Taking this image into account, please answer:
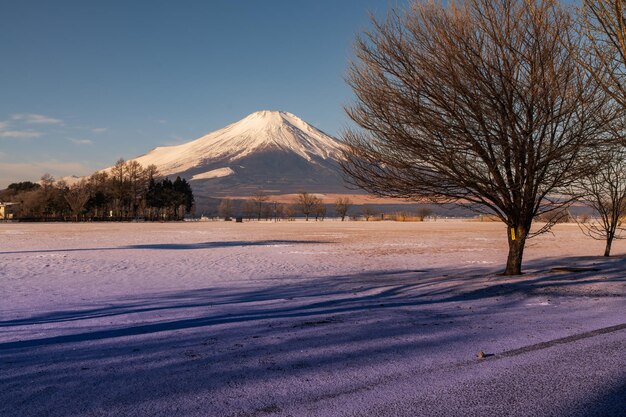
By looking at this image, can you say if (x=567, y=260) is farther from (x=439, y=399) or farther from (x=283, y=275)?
(x=439, y=399)

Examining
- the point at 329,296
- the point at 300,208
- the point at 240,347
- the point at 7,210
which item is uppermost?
Result: the point at 300,208

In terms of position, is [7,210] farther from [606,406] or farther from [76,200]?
[606,406]

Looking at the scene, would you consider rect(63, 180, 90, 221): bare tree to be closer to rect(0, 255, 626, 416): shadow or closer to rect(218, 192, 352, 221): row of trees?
rect(218, 192, 352, 221): row of trees

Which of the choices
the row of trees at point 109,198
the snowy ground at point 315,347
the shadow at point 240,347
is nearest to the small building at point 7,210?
the row of trees at point 109,198

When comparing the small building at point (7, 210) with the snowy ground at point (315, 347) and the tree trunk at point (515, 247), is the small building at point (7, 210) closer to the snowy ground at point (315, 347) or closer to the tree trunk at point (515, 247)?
the snowy ground at point (315, 347)

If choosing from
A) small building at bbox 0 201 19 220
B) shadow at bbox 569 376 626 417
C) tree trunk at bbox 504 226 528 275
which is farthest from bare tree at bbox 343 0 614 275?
small building at bbox 0 201 19 220

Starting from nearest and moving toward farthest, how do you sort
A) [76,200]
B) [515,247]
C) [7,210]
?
[515,247]
[76,200]
[7,210]

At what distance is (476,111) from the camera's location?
11578mm

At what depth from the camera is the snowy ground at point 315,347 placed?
412 centimetres

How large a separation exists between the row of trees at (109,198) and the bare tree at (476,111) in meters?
83.1

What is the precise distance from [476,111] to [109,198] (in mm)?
96520

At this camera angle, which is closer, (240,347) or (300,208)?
(240,347)

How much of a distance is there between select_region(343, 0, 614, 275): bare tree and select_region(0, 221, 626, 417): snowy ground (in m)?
2.63

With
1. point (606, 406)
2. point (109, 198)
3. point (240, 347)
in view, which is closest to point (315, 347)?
point (240, 347)
